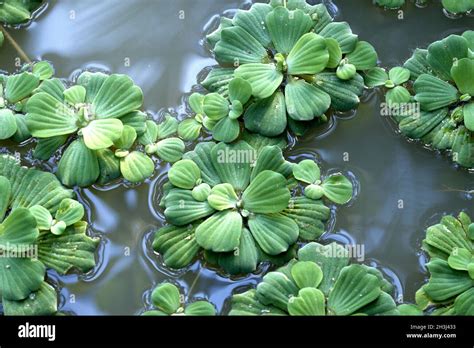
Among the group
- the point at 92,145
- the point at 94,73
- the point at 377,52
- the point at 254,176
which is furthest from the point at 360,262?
the point at 94,73

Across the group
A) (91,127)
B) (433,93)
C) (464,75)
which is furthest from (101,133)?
(464,75)

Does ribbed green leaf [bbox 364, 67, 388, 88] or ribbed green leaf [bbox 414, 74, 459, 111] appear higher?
ribbed green leaf [bbox 364, 67, 388, 88]

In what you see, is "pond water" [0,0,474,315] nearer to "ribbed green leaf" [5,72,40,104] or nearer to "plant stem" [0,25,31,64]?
"plant stem" [0,25,31,64]

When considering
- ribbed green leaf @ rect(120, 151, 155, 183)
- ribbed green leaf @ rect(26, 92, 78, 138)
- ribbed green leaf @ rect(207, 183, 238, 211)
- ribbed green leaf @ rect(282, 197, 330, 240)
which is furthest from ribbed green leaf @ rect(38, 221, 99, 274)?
ribbed green leaf @ rect(282, 197, 330, 240)

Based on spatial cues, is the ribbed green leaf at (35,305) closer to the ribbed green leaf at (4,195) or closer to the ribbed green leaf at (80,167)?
the ribbed green leaf at (4,195)

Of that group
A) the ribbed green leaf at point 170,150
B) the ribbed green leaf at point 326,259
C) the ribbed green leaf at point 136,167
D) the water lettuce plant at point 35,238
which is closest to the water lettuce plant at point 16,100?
the water lettuce plant at point 35,238
